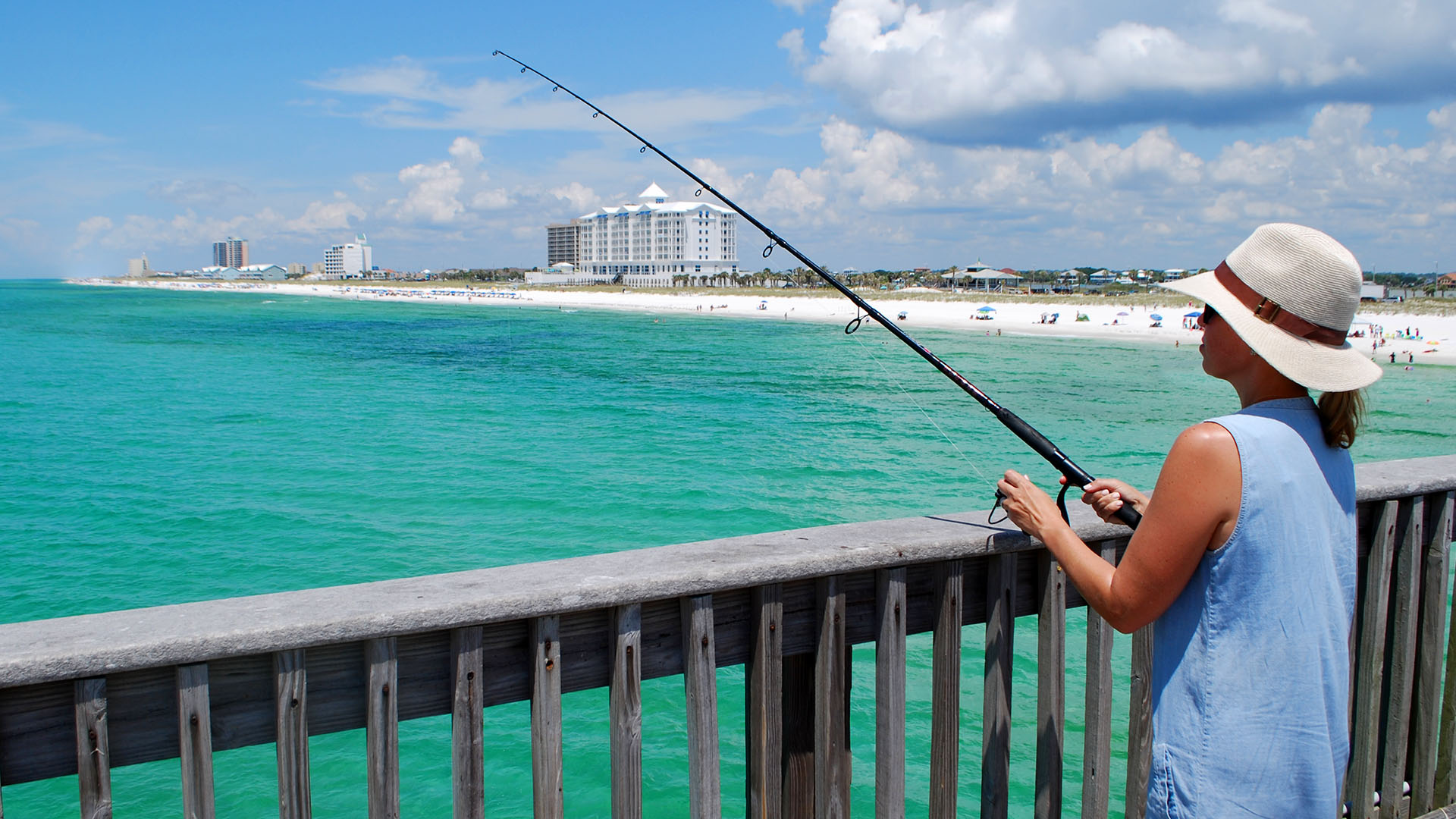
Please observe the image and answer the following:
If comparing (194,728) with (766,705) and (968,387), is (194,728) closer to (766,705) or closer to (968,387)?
(766,705)

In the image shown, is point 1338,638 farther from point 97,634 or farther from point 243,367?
point 243,367

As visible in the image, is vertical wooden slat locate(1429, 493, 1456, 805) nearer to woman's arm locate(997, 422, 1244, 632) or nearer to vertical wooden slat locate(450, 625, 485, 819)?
woman's arm locate(997, 422, 1244, 632)

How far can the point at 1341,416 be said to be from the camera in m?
1.53

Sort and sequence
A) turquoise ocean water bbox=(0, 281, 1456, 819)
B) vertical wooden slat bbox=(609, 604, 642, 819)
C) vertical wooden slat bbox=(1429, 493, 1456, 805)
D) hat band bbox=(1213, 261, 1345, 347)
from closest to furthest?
hat band bbox=(1213, 261, 1345, 347) < vertical wooden slat bbox=(609, 604, 642, 819) < vertical wooden slat bbox=(1429, 493, 1456, 805) < turquoise ocean water bbox=(0, 281, 1456, 819)

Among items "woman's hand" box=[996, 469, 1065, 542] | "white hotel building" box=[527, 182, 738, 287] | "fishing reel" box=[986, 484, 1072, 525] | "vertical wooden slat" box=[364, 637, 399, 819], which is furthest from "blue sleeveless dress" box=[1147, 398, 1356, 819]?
"white hotel building" box=[527, 182, 738, 287]

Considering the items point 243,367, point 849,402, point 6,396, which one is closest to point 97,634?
point 849,402

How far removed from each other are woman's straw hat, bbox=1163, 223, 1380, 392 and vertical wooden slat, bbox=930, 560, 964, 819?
702 millimetres

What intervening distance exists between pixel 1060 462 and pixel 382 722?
1.49 m

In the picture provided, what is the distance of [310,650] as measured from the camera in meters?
1.50

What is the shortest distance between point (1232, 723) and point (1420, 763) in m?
1.46

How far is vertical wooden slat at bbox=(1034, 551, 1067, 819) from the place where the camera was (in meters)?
2.01

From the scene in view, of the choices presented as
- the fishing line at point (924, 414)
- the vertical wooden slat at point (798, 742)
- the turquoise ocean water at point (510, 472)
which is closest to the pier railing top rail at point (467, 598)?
the vertical wooden slat at point (798, 742)

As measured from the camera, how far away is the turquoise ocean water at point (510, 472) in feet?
22.4

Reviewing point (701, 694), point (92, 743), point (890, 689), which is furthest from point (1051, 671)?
point (92, 743)
